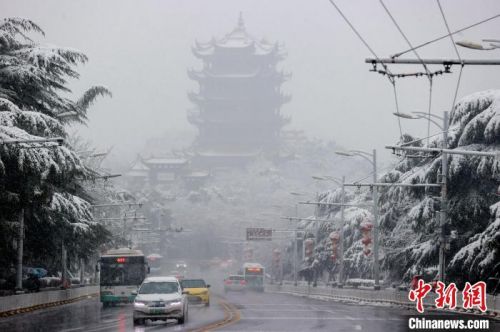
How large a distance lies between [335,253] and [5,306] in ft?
122

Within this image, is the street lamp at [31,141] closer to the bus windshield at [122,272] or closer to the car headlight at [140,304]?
the car headlight at [140,304]

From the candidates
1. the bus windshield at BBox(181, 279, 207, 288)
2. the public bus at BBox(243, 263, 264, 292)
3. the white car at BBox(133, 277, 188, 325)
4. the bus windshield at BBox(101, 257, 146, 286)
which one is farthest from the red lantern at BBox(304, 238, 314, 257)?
the white car at BBox(133, 277, 188, 325)

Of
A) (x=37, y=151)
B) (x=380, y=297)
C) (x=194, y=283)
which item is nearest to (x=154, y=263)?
(x=380, y=297)

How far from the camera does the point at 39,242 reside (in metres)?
49.6

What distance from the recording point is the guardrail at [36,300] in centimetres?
4019

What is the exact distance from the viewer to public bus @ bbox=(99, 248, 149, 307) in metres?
48.8

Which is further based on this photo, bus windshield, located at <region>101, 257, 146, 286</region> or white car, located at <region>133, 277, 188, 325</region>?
bus windshield, located at <region>101, 257, 146, 286</region>

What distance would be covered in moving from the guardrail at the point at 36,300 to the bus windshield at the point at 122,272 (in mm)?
3142

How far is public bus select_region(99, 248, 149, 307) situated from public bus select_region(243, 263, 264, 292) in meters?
42.1

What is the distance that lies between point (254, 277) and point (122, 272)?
145ft

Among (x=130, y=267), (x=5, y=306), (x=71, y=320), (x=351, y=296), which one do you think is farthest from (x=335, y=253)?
(x=71, y=320)

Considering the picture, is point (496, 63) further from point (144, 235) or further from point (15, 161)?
point (144, 235)

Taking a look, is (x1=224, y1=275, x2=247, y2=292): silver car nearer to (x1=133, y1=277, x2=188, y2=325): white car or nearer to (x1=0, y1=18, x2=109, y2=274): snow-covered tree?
(x1=0, y1=18, x2=109, y2=274): snow-covered tree

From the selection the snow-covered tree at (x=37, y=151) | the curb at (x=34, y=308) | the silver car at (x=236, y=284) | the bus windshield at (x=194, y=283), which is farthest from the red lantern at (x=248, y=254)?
the bus windshield at (x=194, y=283)
